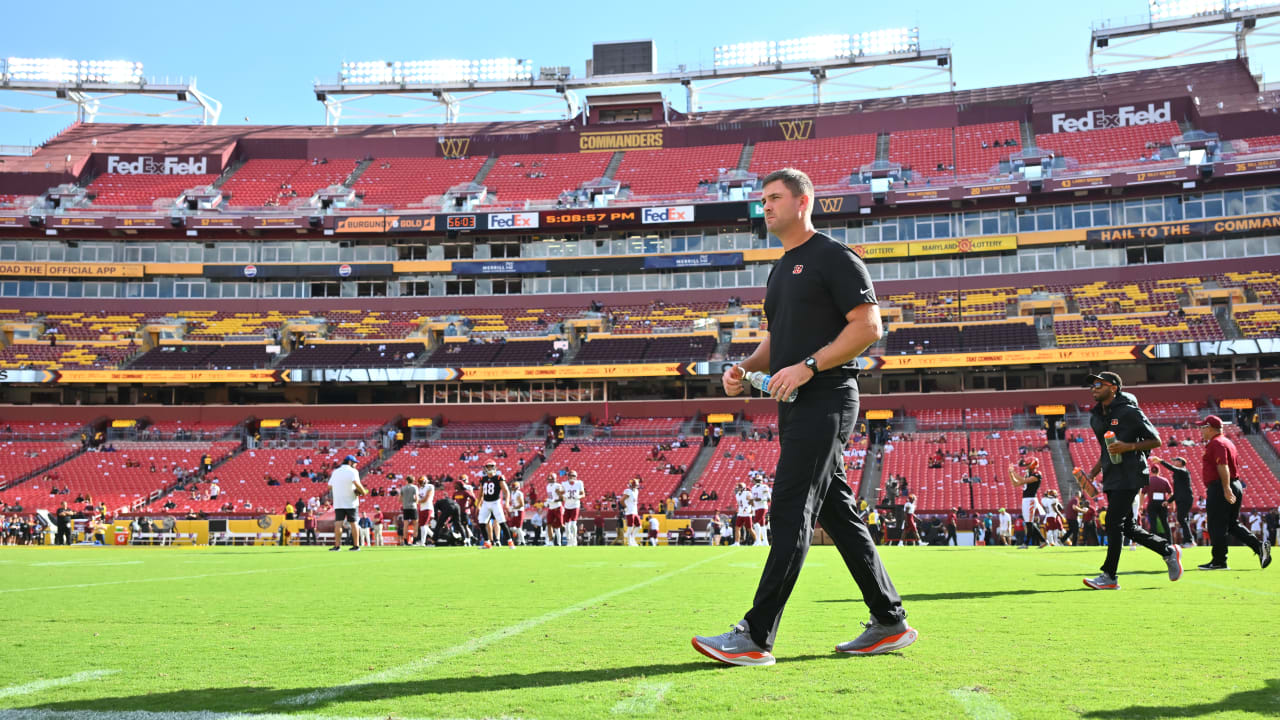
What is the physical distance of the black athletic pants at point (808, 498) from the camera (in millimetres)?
4625

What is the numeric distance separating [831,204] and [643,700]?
56375mm

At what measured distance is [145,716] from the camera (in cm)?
328

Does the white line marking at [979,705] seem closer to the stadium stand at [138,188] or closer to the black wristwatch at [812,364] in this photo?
the black wristwatch at [812,364]

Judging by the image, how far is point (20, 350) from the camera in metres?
55.1

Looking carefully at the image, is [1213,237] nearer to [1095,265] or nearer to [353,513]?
[1095,265]

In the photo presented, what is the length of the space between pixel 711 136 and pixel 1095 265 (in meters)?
27.6

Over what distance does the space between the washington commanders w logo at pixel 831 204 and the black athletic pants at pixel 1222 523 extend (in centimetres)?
4660

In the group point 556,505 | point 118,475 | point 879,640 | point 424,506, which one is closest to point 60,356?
point 118,475

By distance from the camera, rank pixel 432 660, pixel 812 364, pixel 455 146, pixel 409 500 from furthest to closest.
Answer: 1. pixel 455 146
2. pixel 409 500
3. pixel 812 364
4. pixel 432 660

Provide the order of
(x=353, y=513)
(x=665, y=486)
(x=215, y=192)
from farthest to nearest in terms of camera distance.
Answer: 1. (x=215, y=192)
2. (x=665, y=486)
3. (x=353, y=513)

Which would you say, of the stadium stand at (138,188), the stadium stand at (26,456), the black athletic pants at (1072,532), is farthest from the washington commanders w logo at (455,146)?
the black athletic pants at (1072,532)

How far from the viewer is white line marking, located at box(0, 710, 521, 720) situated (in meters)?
3.27

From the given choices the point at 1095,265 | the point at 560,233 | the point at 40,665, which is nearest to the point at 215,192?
the point at 560,233

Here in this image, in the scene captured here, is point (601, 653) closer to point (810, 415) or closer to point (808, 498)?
point (808, 498)
